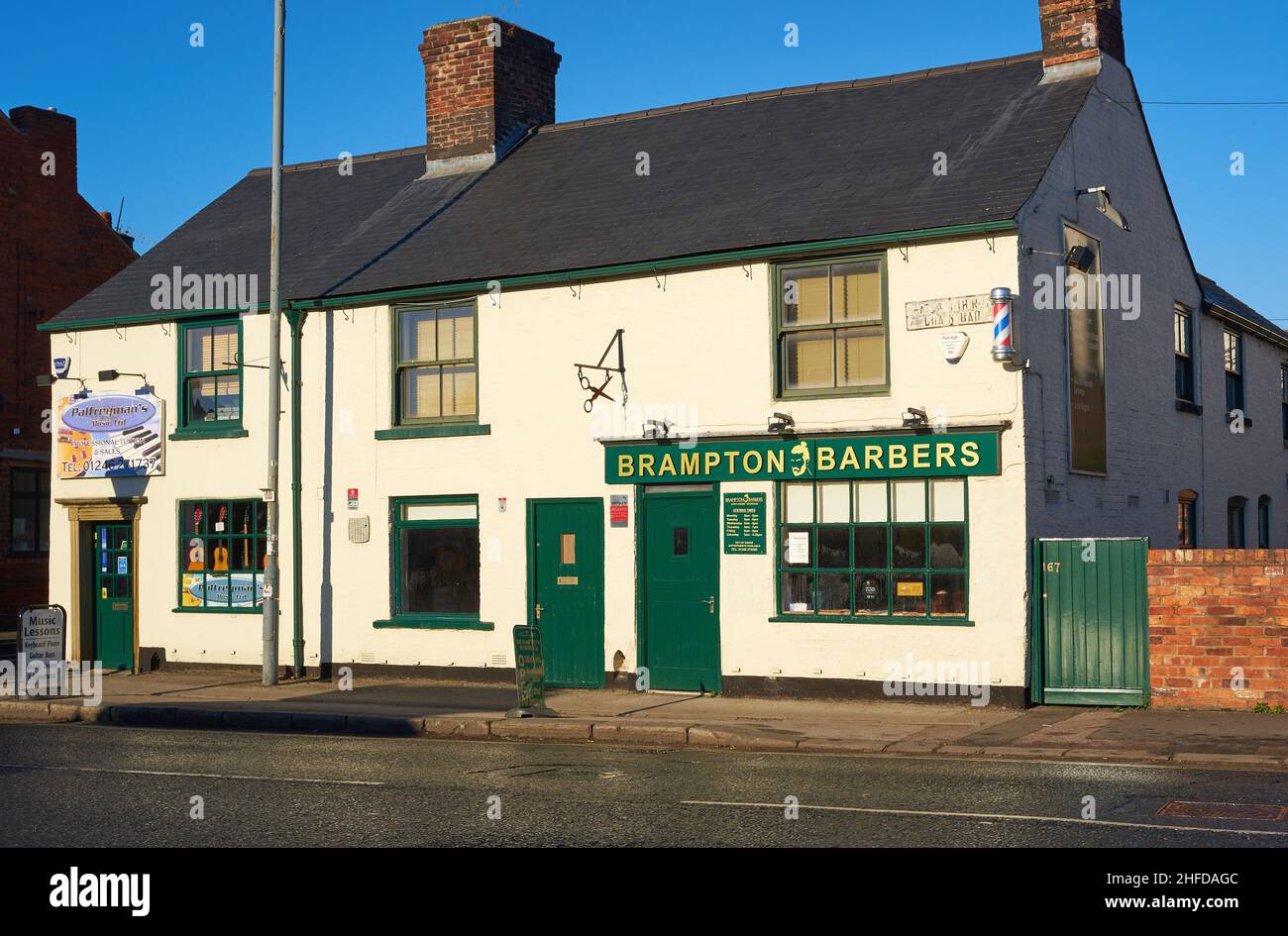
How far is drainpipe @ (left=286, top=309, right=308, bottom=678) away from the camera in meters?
20.7

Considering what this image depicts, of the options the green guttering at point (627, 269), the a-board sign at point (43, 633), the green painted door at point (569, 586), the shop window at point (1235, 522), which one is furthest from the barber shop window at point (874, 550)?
the shop window at point (1235, 522)

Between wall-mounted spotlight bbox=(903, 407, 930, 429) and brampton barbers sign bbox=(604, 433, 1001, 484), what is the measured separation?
15 centimetres

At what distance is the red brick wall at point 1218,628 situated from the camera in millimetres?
14875

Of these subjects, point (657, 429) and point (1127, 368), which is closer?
point (657, 429)

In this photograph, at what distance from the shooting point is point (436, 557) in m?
19.9

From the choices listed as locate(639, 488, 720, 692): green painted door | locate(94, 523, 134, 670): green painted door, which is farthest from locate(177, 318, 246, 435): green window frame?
locate(639, 488, 720, 692): green painted door

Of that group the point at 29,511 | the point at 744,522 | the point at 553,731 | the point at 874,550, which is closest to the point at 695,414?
the point at 744,522

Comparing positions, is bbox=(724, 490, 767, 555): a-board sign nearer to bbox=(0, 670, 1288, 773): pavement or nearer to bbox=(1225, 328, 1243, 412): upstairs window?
bbox=(0, 670, 1288, 773): pavement

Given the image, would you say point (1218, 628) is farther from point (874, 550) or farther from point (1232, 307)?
point (1232, 307)

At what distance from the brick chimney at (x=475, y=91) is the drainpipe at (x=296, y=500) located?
446 centimetres

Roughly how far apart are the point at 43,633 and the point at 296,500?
3822 mm

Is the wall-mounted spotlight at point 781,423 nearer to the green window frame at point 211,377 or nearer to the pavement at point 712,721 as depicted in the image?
the pavement at point 712,721
